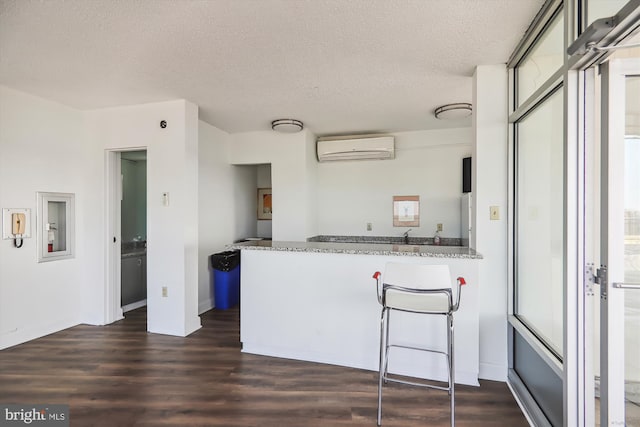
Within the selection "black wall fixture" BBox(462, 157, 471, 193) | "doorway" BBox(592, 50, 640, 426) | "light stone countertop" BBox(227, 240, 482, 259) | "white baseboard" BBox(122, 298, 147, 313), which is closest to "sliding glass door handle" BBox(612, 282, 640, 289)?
"doorway" BBox(592, 50, 640, 426)

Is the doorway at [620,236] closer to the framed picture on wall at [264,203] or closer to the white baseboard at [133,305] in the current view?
the framed picture on wall at [264,203]

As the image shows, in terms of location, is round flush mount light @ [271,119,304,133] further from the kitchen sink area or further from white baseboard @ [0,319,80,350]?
white baseboard @ [0,319,80,350]

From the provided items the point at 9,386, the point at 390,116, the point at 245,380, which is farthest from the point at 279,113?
the point at 9,386

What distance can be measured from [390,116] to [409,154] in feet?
3.04

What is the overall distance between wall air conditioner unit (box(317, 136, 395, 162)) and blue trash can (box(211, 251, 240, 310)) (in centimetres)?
202

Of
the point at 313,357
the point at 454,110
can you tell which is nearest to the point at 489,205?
the point at 454,110

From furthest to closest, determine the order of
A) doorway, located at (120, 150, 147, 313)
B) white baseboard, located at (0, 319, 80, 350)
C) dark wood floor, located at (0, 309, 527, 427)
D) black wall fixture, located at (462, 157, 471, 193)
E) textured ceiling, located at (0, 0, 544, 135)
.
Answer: doorway, located at (120, 150, 147, 313) < black wall fixture, located at (462, 157, 471, 193) < white baseboard, located at (0, 319, 80, 350) < dark wood floor, located at (0, 309, 527, 427) < textured ceiling, located at (0, 0, 544, 135)

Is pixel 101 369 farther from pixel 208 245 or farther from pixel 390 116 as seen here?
pixel 390 116

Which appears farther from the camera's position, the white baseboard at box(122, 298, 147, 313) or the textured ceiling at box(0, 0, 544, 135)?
the white baseboard at box(122, 298, 147, 313)

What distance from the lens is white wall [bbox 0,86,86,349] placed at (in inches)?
118

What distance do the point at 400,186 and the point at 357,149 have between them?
2.83 ft

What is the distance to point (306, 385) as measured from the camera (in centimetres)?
236

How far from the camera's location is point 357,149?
454 cm

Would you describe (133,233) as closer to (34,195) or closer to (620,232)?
(34,195)
